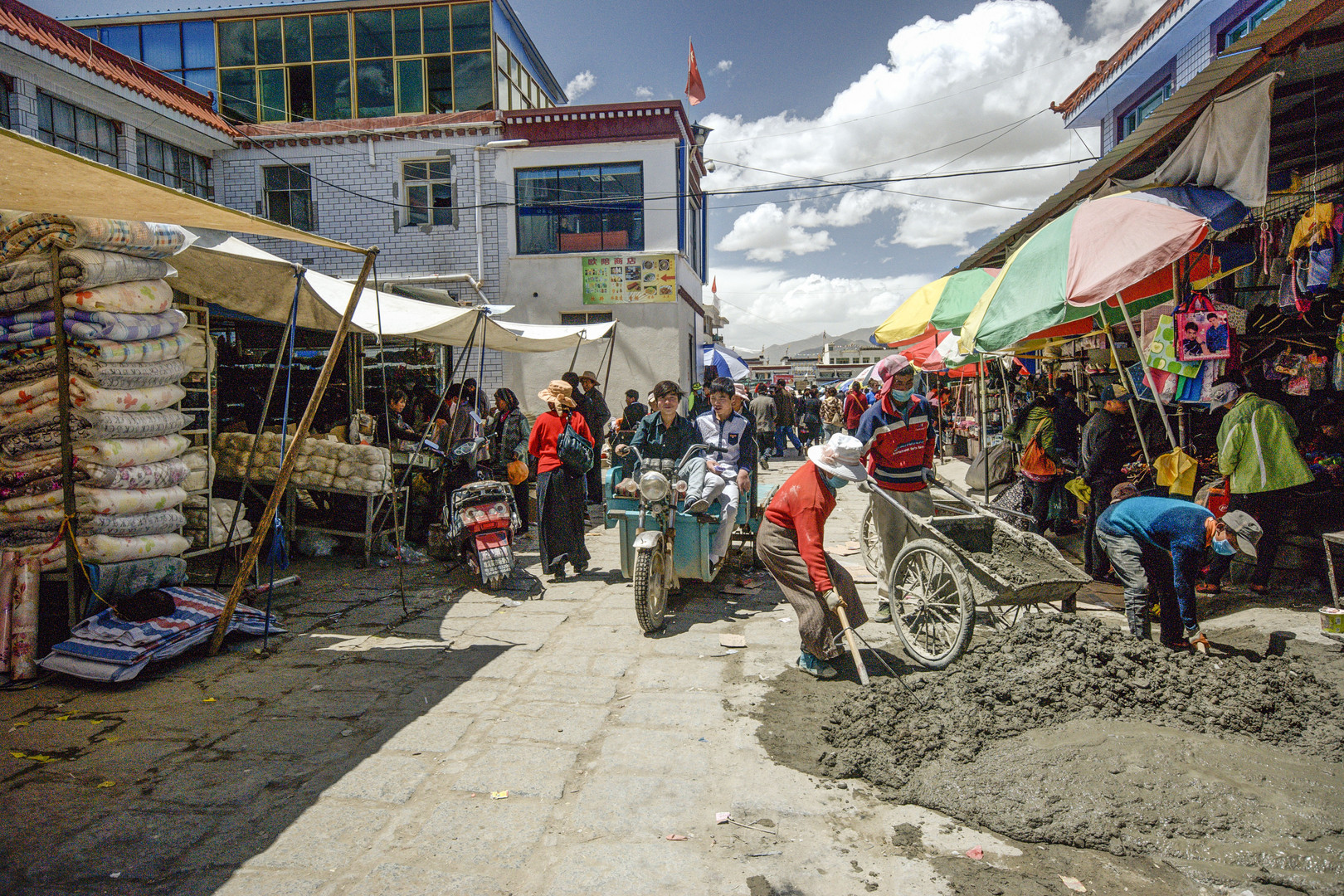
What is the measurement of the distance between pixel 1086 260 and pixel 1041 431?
3211mm

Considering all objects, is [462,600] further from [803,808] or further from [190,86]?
[190,86]

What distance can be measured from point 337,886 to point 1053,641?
3.74m

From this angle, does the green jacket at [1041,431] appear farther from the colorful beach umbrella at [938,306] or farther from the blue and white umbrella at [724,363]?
the blue and white umbrella at [724,363]

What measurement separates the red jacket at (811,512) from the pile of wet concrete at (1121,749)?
738mm

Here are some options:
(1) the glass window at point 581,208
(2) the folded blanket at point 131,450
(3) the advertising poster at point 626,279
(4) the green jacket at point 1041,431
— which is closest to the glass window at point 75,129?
(1) the glass window at point 581,208

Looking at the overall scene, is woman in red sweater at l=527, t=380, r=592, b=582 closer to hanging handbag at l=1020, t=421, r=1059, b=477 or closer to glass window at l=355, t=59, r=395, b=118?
hanging handbag at l=1020, t=421, r=1059, b=477

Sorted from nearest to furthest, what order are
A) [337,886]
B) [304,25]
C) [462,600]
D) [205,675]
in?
[337,886], [205,675], [462,600], [304,25]

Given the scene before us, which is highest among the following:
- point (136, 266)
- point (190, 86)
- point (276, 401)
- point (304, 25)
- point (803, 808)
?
point (304, 25)

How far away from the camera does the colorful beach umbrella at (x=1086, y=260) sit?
525 centimetres

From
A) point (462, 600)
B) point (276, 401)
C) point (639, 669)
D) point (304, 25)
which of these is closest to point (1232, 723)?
point (639, 669)

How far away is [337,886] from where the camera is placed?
8.94ft

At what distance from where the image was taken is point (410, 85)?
17.8 meters

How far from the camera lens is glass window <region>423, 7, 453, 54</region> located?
1742 cm

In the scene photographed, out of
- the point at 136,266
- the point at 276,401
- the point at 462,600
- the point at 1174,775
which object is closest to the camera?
the point at 1174,775
